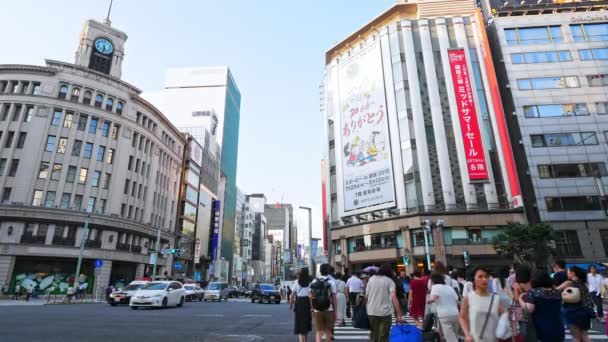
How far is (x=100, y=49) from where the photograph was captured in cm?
4953

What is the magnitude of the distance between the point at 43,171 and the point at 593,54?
61501 millimetres

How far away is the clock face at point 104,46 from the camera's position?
1948 inches

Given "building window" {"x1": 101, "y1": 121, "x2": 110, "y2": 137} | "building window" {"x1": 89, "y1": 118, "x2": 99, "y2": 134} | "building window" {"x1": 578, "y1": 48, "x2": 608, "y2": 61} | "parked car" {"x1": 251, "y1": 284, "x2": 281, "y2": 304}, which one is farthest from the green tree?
"building window" {"x1": 89, "y1": 118, "x2": 99, "y2": 134}

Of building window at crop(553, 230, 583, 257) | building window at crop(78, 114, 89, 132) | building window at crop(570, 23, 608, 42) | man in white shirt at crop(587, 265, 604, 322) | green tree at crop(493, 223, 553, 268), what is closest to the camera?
man in white shirt at crop(587, 265, 604, 322)

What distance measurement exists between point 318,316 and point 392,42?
4526cm

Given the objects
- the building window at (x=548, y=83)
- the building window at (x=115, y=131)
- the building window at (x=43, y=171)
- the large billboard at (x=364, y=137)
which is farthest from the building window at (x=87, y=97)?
the building window at (x=548, y=83)

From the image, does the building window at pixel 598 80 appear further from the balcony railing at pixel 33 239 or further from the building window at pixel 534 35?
the balcony railing at pixel 33 239

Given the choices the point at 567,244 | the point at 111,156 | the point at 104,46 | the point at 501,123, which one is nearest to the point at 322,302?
the point at 567,244

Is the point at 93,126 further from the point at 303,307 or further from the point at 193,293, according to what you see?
the point at 303,307

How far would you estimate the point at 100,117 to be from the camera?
42.4 meters

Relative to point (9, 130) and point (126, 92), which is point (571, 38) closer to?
point (126, 92)

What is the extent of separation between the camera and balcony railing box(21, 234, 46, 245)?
34969 mm

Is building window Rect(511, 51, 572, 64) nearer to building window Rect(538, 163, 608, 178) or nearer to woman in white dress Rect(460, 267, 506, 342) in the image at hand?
building window Rect(538, 163, 608, 178)

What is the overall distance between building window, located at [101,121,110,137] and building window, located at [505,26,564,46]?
48987 millimetres
